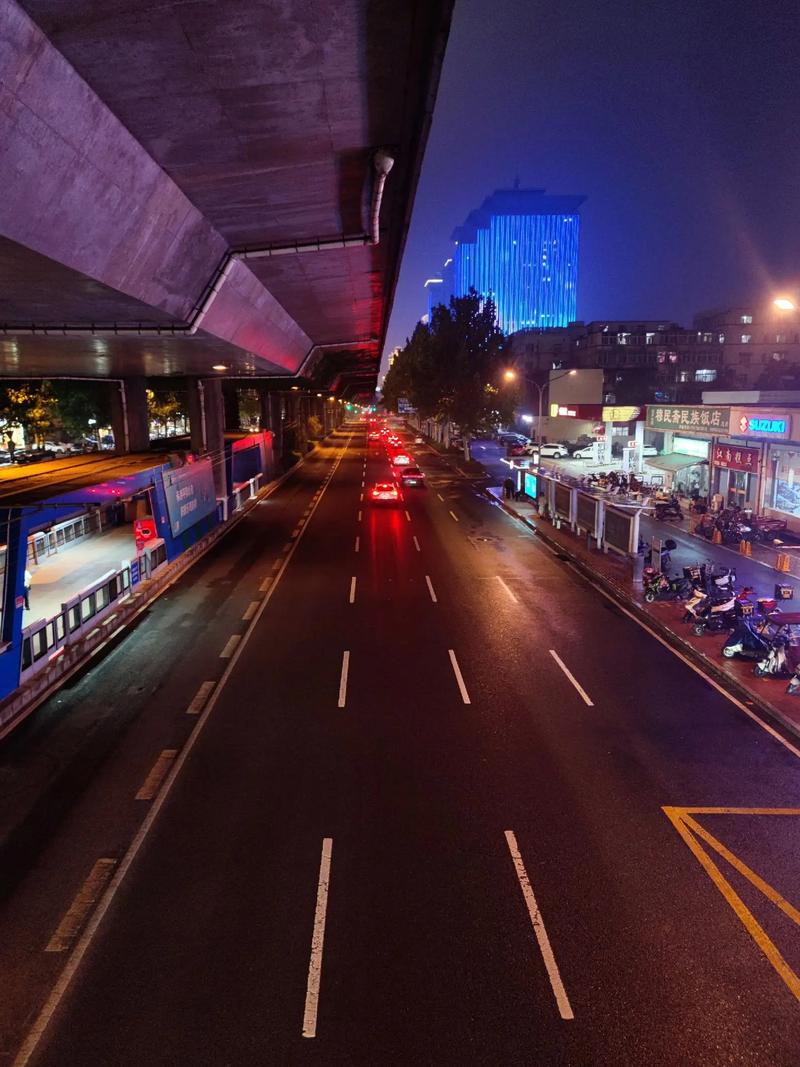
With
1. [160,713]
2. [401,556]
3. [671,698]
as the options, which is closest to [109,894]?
[160,713]

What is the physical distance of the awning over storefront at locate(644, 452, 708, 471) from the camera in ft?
118

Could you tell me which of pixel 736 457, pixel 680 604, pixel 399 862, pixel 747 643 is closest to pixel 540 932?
pixel 399 862

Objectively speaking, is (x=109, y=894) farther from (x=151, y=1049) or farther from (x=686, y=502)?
(x=686, y=502)

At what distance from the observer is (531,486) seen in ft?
128

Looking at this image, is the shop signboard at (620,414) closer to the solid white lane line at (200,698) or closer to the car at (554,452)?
the car at (554,452)

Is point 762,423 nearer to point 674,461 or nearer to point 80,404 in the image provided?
point 674,461

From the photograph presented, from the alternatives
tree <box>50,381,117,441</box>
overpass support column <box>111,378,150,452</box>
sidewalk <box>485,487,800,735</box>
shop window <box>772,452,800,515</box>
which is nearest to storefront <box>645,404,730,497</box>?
shop window <box>772,452,800,515</box>

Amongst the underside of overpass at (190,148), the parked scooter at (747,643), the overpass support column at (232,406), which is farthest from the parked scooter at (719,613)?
the overpass support column at (232,406)

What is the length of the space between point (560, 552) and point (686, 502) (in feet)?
40.0

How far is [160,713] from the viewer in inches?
473

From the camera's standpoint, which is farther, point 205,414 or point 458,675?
point 205,414

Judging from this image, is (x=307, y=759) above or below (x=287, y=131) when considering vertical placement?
below

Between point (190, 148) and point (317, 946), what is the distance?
12201 mm

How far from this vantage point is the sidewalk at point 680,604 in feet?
41.1
